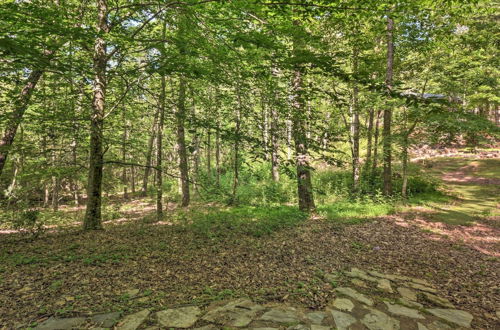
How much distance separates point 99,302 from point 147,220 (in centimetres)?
670

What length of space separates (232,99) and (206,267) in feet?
14.1

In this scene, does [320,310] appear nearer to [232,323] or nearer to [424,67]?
[232,323]

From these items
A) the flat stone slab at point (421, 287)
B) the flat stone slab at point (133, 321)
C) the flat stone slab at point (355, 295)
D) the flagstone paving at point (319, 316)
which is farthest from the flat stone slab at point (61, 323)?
the flat stone slab at point (421, 287)

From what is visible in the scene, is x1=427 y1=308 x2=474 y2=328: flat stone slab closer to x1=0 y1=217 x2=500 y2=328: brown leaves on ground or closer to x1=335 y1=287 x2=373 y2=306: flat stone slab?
x1=0 y1=217 x2=500 y2=328: brown leaves on ground

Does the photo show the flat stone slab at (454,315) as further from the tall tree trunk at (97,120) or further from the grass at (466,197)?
the tall tree trunk at (97,120)

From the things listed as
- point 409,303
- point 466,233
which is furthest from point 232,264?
point 466,233

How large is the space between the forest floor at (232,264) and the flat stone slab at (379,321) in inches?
24.1

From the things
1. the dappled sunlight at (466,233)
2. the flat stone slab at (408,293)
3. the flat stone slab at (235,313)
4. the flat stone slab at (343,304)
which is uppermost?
the flat stone slab at (235,313)

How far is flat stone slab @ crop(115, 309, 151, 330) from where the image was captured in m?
3.05

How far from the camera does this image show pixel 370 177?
623 inches

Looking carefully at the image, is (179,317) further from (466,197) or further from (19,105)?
(466,197)

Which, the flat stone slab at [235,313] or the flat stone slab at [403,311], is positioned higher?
the flat stone slab at [235,313]

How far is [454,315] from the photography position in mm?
3980

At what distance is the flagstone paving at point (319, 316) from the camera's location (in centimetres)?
315
